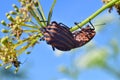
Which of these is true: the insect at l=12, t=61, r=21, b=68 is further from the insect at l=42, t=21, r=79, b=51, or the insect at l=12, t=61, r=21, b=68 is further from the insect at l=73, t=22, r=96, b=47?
the insect at l=73, t=22, r=96, b=47

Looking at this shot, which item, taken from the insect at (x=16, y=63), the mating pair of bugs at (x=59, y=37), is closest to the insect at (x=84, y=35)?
the mating pair of bugs at (x=59, y=37)

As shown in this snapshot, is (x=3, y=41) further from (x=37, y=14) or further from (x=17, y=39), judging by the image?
(x=37, y=14)

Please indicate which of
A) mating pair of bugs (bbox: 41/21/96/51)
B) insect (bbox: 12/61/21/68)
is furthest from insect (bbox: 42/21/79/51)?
insect (bbox: 12/61/21/68)

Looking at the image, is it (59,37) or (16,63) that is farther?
(16,63)

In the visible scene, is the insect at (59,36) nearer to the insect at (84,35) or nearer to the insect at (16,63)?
the insect at (84,35)

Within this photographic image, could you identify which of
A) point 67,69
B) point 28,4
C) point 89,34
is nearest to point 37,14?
point 28,4

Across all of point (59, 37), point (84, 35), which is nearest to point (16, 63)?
point (59, 37)

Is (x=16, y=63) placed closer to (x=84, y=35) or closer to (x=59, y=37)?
(x=59, y=37)
